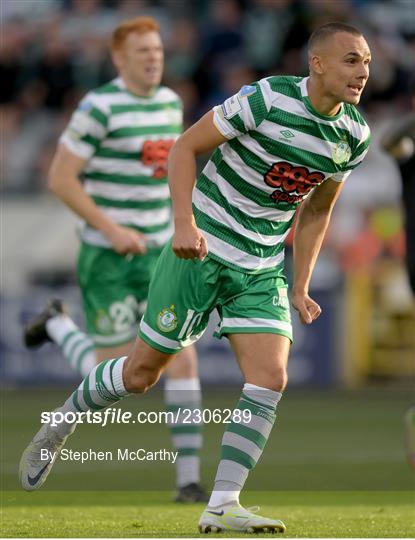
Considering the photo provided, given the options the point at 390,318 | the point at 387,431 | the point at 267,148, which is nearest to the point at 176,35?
the point at 390,318

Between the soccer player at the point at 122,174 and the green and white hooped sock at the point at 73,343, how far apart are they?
8.2 inches

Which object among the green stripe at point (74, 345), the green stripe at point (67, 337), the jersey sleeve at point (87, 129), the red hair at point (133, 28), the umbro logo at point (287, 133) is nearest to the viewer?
the umbro logo at point (287, 133)

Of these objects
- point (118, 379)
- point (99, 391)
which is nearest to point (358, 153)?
point (118, 379)

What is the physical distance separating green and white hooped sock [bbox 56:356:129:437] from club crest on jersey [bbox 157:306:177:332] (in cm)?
38

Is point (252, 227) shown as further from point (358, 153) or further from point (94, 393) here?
point (94, 393)

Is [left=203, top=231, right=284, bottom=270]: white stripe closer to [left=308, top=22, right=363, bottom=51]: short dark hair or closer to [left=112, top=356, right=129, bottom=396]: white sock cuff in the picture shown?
[left=112, top=356, right=129, bottom=396]: white sock cuff

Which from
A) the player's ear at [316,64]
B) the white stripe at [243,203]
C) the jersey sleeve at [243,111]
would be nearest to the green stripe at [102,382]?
the white stripe at [243,203]

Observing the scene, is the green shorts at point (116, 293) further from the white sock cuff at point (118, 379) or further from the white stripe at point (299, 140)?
the white stripe at point (299, 140)

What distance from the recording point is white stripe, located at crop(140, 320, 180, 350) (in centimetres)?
611

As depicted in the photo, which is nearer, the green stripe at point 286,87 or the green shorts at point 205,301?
the green stripe at point 286,87

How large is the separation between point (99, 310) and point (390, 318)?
25.8 feet

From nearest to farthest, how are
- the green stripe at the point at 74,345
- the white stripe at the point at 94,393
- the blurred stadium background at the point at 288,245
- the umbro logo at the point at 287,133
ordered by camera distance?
the umbro logo at the point at 287,133, the white stripe at the point at 94,393, the green stripe at the point at 74,345, the blurred stadium background at the point at 288,245

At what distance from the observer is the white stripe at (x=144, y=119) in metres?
8.09

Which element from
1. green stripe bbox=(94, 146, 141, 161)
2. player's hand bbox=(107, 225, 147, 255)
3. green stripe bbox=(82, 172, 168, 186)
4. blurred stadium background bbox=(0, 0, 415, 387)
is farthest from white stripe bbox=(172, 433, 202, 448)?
blurred stadium background bbox=(0, 0, 415, 387)
